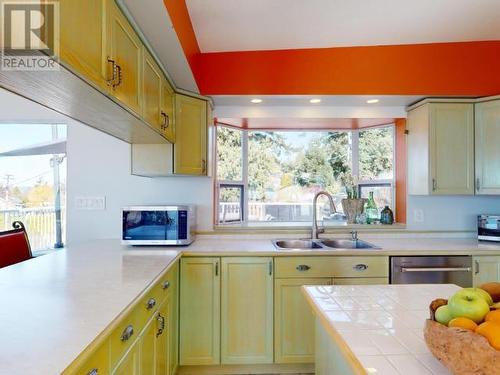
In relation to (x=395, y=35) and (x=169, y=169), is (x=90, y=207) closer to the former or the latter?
(x=169, y=169)

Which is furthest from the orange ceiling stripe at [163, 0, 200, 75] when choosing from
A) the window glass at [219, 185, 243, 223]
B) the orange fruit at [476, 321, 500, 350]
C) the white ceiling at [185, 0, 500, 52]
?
the orange fruit at [476, 321, 500, 350]

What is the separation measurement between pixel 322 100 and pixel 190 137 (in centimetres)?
121

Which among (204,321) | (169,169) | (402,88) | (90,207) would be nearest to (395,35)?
(402,88)

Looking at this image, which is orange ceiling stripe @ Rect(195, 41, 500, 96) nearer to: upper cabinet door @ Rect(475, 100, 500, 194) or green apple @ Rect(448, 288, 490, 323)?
upper cabinet door @ Rect(475, 100, 500, 194)

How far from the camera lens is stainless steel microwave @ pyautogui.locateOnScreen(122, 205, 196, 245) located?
237cm

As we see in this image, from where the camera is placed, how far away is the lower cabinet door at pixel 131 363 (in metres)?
1.11

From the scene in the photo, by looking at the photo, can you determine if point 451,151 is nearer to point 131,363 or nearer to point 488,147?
point 488,147

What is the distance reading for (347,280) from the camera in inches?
89.7

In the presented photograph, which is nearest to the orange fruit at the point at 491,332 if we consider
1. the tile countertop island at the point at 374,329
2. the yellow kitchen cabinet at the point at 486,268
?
the tile countertop island at the point at 374,329

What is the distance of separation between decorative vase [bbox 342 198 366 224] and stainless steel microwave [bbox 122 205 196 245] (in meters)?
1.58

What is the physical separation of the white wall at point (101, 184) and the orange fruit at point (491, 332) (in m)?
2.45

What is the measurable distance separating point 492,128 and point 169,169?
266cm

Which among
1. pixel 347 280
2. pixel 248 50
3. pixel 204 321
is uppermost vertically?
pixel 248 50

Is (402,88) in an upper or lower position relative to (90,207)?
upper
